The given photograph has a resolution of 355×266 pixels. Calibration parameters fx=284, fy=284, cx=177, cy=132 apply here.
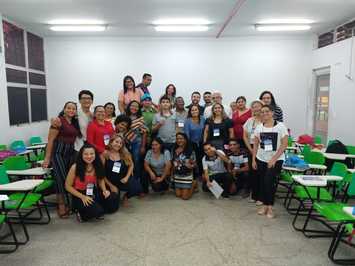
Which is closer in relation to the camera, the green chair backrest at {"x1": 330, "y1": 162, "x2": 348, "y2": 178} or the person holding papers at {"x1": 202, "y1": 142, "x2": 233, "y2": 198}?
the green chair backrest at {"x1": 330, "y1": 162, "x2": 348, "y2": 178}

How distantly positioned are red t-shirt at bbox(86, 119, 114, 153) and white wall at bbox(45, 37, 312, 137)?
11.9ft

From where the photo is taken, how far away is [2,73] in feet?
17.1

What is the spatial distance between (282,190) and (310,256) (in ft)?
6.85

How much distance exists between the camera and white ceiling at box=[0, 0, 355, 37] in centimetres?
459

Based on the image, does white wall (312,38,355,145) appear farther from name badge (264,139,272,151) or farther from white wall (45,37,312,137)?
Result: name badge (264,139,272,151)

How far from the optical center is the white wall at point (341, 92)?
217 inches

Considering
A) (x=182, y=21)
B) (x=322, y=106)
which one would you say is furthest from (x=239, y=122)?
(x=322, y=106)

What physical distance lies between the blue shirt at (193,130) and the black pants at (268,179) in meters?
1.23

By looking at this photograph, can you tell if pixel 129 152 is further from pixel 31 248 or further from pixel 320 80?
pixel 320 80

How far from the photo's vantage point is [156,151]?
4352mm

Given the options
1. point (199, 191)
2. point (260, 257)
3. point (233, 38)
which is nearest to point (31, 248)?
point (260, 257)

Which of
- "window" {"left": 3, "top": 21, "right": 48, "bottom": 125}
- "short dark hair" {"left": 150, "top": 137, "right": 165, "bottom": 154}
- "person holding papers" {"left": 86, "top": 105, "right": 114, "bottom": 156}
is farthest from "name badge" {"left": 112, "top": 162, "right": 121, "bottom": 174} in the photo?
"window" {"left": 3, "top": 21, "right": 48, "bottom": 125}

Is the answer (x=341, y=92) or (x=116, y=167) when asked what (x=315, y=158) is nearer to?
(x=341, y=92)

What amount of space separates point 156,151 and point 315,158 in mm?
2432
